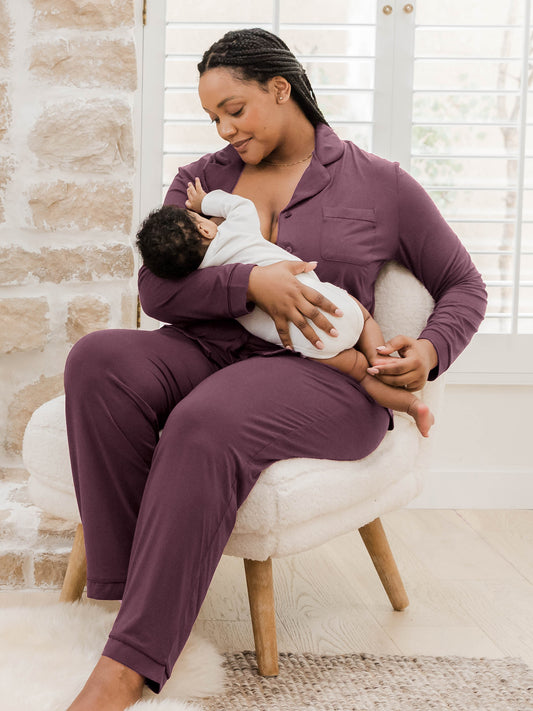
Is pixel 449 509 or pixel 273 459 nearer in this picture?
pixel 273 459

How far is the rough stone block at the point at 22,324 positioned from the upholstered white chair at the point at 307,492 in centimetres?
49

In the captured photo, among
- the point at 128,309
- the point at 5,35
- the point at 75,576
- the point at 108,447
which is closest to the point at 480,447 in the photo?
the point at 128,309

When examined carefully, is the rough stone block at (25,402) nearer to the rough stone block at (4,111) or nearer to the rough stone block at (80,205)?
the rough stone block at (80,205)

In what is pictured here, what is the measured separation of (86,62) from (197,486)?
1.24m

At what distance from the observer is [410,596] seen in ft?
6.07

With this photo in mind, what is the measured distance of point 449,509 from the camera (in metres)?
2.52

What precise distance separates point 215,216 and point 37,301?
2.05 ft

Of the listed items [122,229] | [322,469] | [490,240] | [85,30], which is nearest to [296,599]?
[322,469]

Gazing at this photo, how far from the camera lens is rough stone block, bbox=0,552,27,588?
183 centimetres

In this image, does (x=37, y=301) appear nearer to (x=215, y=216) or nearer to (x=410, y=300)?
(x=215, y=216)

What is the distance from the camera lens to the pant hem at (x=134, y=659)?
3.92ft

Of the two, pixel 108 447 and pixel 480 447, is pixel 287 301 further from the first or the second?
pixel 480 447

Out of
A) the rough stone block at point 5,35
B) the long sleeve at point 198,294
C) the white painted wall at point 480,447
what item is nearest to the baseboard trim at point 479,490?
the white painted wall at point 480,447

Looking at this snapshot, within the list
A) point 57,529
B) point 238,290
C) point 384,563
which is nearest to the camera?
point 238,290
